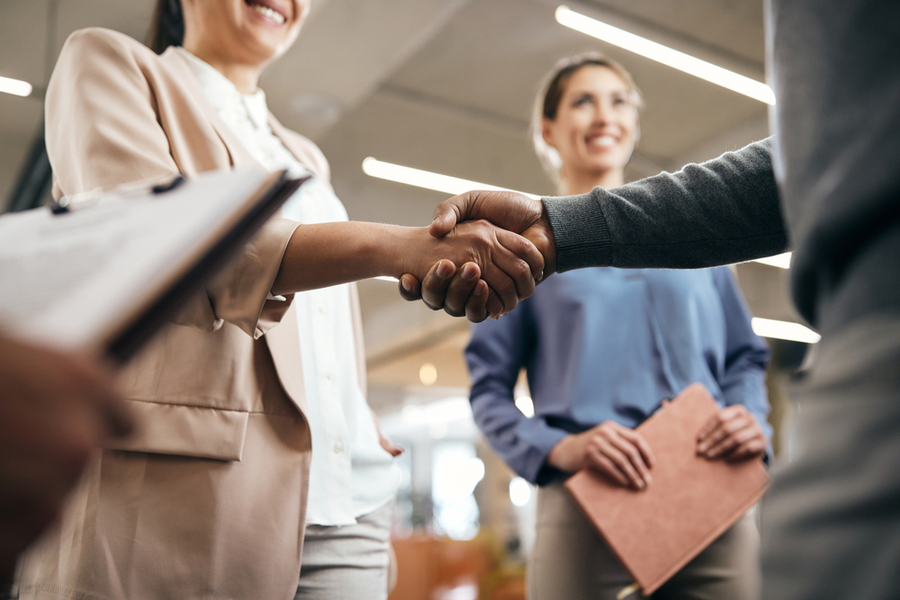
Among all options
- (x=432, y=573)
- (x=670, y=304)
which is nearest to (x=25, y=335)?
(x=670, y=304)

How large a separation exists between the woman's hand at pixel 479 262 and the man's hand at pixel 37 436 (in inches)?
30.4

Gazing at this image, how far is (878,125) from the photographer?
42cm

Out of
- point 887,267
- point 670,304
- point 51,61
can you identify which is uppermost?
point 887,267

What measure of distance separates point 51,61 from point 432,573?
17.5ft

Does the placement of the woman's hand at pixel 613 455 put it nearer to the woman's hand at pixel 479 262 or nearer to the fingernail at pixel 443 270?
the woman's hand at pixel 479 262

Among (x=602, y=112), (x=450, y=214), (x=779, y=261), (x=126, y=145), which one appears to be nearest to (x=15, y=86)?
(x=602, y=112)

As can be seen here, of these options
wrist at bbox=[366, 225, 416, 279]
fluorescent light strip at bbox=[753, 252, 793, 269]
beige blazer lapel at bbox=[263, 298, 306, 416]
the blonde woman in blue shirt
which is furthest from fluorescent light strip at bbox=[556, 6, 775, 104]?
beige blazer lapel at bbox=[263, 298, 306, 416]

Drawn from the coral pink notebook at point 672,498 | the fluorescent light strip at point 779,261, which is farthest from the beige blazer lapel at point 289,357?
the fluorescent light strip at point 779,261

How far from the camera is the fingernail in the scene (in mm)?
1078

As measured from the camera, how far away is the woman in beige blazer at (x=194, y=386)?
85cm

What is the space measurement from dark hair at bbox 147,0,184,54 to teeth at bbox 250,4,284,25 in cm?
20

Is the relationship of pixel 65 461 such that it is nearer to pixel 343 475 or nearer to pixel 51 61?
pixel 343 475

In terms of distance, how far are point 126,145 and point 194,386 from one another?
0.35 m

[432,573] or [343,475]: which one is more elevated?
[343,475]
